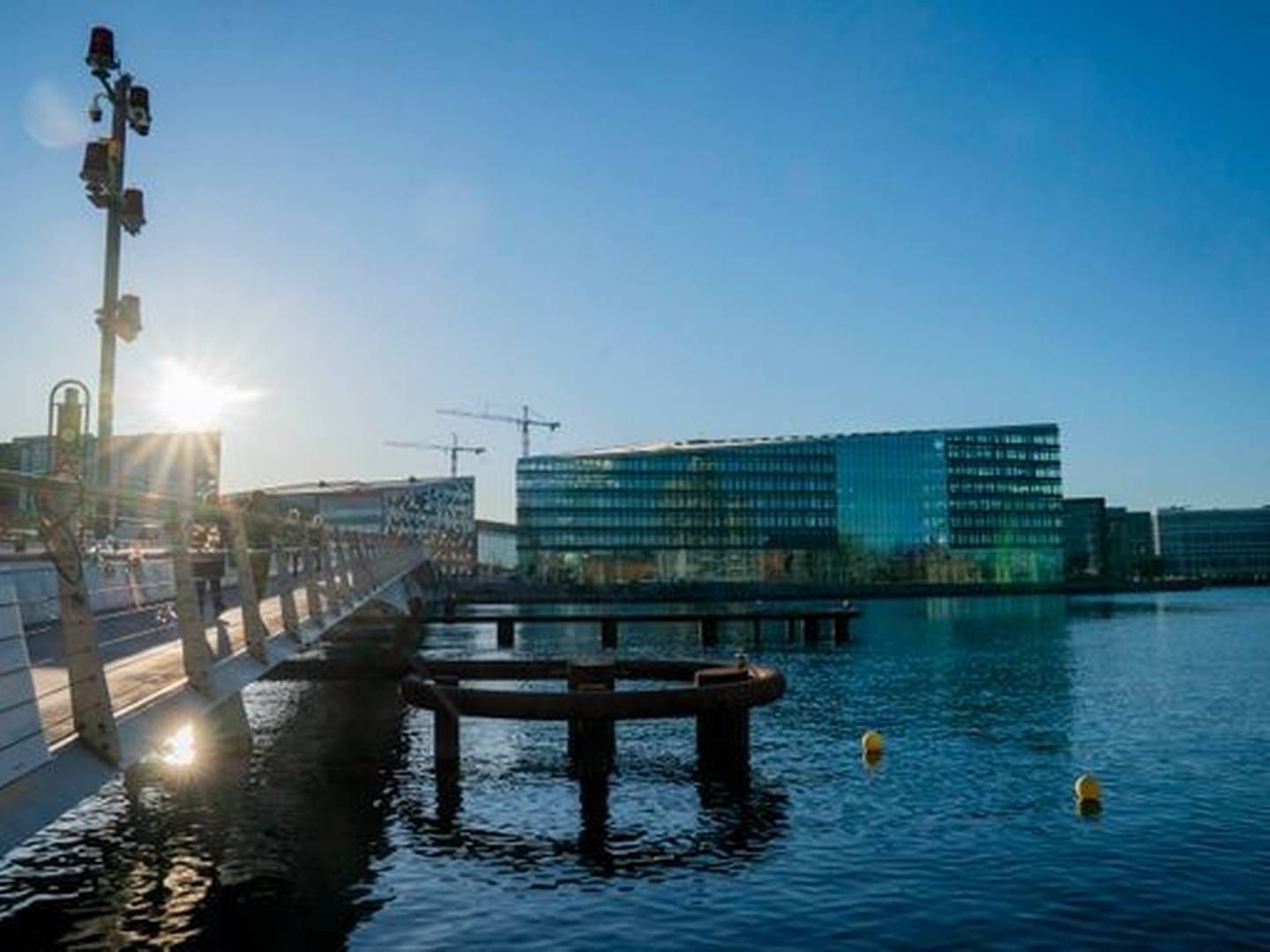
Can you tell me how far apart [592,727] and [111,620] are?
33.9 feet

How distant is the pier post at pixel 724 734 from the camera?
24.9m

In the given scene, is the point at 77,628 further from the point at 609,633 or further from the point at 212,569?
the point at 609,633

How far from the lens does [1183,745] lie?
30.1m

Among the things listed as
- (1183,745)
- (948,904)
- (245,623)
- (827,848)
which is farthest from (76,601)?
(1183,745)

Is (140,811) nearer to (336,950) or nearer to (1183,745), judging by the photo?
(336,950)

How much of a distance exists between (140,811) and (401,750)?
31.1 ft

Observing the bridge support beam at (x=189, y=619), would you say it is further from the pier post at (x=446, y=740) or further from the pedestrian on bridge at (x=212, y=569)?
the pier post at (x=446, y=740)

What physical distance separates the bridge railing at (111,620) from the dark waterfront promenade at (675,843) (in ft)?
10.3

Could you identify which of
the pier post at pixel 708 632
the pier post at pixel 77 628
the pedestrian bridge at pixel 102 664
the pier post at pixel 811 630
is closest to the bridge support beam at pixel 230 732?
the pedestrian bridge at pixel 102 664

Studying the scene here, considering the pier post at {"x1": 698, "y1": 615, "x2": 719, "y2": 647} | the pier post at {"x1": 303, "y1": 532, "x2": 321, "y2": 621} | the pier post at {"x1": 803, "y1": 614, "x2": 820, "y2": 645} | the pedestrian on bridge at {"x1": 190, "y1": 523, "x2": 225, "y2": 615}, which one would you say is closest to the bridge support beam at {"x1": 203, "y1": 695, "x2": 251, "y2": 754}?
the pedestrian on bridge at {"x1": 190, "y1": 523, "x2": 225, "y2": 615}

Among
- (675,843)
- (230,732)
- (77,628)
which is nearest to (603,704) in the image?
(675,843)

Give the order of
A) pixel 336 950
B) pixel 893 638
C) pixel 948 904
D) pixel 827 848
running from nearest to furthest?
pixel 336 950 → pixel 948 904 → pixel 827 848 → pixel 893 638

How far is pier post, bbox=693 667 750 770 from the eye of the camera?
81.6ft

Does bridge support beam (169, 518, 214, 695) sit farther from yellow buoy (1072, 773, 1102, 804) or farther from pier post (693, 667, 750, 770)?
yellow buoy (1072, 773, 1102, 804)
